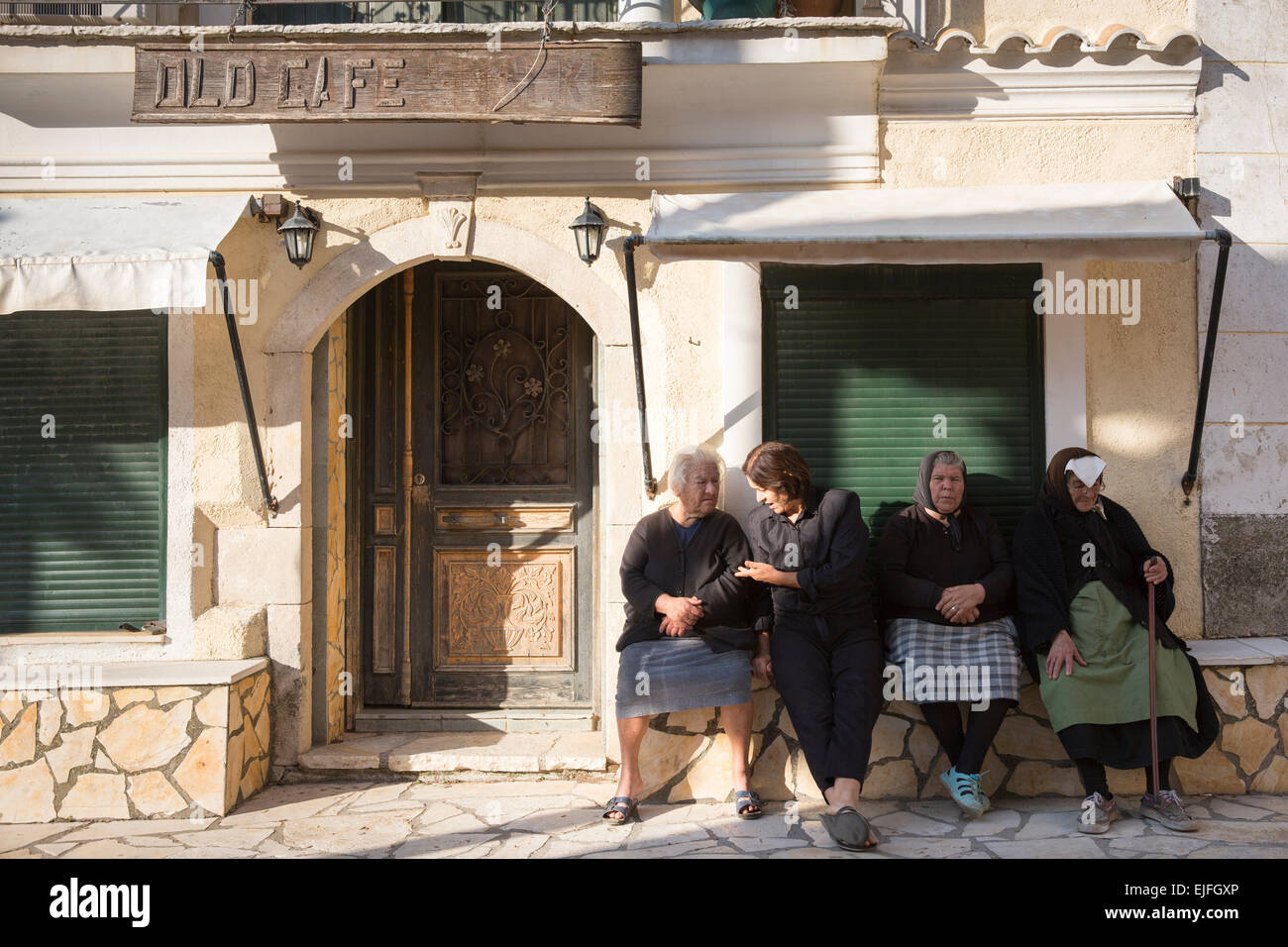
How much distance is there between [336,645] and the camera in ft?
19.3

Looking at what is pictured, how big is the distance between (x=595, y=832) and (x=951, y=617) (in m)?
1.90

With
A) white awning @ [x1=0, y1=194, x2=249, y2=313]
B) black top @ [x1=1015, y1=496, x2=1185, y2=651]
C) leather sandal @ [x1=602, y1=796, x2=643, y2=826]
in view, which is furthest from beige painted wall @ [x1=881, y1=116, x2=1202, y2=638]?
white awning @ [x1=0, y1=194, x2=249, y2=313]

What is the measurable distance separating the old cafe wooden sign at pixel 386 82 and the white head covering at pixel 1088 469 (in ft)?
8.62

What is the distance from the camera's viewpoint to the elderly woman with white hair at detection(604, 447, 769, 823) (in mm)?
4906

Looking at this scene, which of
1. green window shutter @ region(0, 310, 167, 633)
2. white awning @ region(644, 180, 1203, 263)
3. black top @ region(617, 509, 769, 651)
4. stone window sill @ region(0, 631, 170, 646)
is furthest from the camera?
green window shutter @ region(0, 310, 167, 633)

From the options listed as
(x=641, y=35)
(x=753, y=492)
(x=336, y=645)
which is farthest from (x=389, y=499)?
(x=641, y=35)

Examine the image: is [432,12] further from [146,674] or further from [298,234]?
[146,674]

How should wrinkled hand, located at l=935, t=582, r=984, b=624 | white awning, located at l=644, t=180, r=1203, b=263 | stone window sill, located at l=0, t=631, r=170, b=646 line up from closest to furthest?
white awning, located at l=644, t=180, r=1203, b=263
wrinkled hand, located at l=935, t=582, r=984, b=624
stone window sill, located at l=0, t=631, r=170, b=646

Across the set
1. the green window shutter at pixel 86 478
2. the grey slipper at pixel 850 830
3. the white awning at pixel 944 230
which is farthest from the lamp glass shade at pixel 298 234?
the grey slipper at pixel 850 830

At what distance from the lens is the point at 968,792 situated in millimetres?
4797

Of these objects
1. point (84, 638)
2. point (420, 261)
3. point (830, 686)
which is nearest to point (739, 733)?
point (830, 686)

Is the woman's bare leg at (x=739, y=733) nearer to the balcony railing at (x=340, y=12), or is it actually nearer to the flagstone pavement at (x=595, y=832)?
the flagstone pavement at (x=595, y=832)

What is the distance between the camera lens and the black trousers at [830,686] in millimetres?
4637

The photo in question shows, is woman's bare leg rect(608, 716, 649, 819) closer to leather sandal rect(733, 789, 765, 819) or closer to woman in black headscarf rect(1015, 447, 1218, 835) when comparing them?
leather sandal rect(733, 789, 765, 819)
